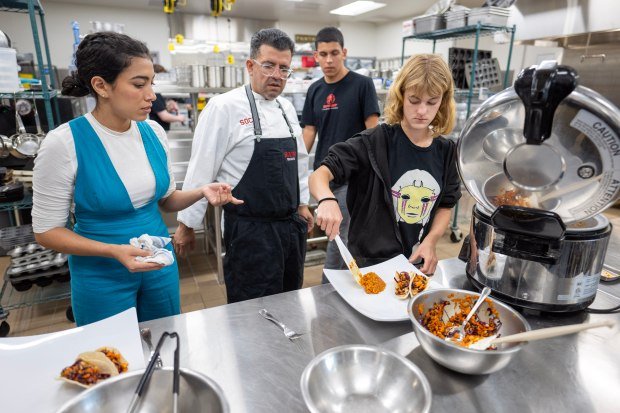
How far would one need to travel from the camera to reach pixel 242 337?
0.95 m

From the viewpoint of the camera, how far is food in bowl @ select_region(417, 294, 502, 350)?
0.91m

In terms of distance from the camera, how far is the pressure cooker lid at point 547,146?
717 mm

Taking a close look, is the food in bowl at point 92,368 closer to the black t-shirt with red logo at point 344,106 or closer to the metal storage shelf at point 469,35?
the black t-shirt with red logo at point 344,106

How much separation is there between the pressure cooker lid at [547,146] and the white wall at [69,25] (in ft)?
28.5

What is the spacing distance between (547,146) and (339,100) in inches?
82.9

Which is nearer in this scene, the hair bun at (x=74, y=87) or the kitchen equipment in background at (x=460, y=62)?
the hair bun at (x=74, y=87)

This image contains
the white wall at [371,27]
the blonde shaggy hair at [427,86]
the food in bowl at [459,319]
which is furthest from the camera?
the white wall at [371,27]

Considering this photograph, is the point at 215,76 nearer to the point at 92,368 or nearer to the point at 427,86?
the point at 427,86

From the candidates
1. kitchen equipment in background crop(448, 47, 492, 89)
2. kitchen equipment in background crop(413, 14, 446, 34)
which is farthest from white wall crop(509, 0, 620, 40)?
kitchen equipment in background crop(413, 14, 446, 34)

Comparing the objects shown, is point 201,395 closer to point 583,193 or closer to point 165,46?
point 583,193

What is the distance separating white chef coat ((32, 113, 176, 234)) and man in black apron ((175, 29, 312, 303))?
17.3 inches

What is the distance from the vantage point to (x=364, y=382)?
0.79 meters

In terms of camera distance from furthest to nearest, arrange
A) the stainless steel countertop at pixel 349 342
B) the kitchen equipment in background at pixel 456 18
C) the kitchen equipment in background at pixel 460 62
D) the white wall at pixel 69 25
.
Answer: the white wall at pixel 69 25 < the kitchen equipment in background at pixel 460 62 < the kitchen equipment in background at pixel 456 18 < the stainless steel countertop at pixel 349 342

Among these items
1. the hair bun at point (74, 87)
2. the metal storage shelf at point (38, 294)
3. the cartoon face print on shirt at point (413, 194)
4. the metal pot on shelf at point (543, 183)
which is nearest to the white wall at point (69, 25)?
the metal storage shelf at point (38, 294)
